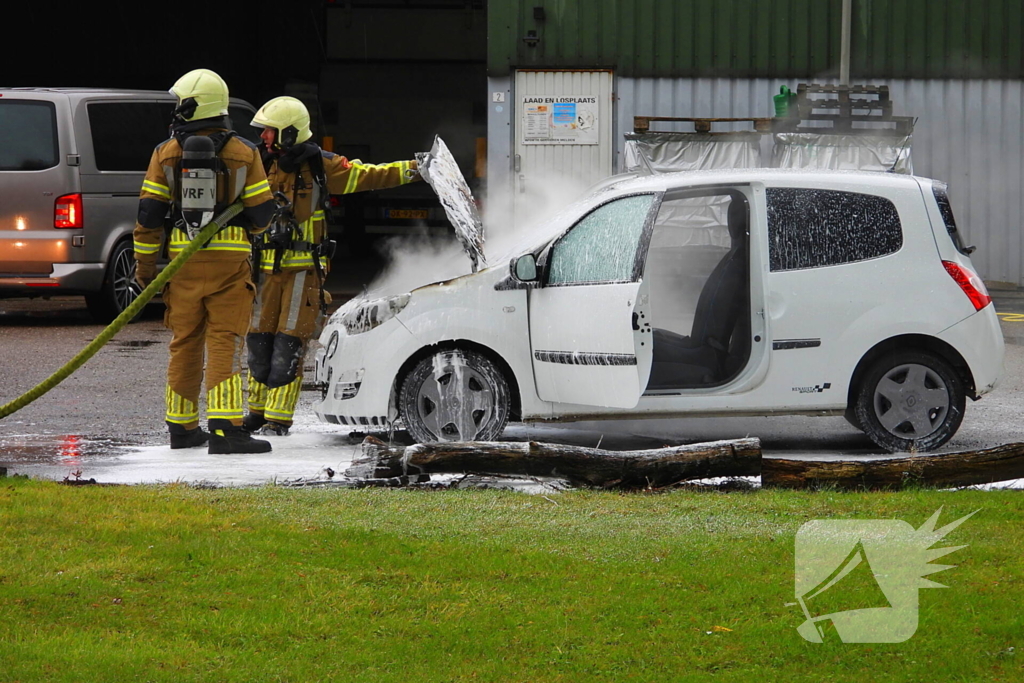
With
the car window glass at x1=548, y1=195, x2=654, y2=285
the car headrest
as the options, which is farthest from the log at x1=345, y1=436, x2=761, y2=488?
the car headrest

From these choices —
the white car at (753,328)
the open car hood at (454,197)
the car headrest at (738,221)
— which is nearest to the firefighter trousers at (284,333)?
the white car at (753,328)

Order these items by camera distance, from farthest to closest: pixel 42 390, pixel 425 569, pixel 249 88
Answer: pixel 249 88, pixel 42 390, pixel 425 569

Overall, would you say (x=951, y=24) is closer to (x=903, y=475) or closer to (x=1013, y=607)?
(x=903, y=475)

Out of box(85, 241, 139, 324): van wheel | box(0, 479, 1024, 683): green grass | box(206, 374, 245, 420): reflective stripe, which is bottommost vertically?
box(0, 479, 1024, 683): green grass

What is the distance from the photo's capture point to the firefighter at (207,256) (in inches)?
289

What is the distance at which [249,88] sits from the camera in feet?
96.9

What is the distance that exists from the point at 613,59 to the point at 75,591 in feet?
50.5

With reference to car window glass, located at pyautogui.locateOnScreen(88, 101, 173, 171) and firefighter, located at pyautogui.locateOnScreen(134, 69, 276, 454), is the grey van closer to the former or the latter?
car window glass, located at pyautogui.locateOnScreen(88, 101, 173, 171)

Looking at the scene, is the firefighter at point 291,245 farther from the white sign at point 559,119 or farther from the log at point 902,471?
the white sign at point 559,119

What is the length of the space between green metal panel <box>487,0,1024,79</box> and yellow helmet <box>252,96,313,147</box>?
11369 millimetres

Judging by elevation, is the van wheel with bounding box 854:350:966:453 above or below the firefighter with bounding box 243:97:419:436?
below

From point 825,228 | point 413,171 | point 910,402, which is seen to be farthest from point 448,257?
point 910,402

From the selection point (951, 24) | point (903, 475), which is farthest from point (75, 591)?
point (951, 24)

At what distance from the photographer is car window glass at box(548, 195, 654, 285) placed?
7133mm
